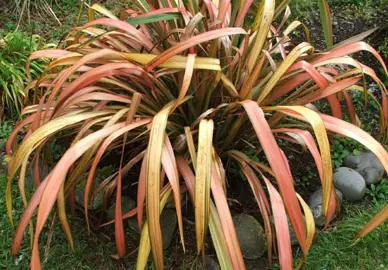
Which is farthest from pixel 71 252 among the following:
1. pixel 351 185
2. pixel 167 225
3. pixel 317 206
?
pixel 351 185

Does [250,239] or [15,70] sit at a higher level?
[15,70]

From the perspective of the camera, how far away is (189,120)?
226cm

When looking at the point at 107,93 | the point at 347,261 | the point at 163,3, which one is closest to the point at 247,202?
the point at 347,261

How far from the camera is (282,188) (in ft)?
5.54

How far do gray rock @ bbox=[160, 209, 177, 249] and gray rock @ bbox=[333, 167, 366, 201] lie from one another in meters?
0.83

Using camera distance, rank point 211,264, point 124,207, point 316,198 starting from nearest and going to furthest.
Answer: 1. point 211,264
2. point 124,207
3. point 316,198

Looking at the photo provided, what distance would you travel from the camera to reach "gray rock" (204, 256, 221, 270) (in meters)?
2.16

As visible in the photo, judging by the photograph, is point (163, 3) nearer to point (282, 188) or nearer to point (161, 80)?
point (161, 80)

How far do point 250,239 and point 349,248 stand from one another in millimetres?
445

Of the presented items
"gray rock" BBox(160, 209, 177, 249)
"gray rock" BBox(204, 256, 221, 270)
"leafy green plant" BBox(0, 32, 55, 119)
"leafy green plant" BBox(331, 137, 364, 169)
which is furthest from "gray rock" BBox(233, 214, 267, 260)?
"leafy green plant" BBox(0, 32, 55, 119)

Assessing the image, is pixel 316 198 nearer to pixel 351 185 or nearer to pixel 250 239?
pixel 351 185

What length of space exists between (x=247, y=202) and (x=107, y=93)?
0.82m

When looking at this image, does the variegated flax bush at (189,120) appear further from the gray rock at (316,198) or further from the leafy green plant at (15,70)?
the leafy green plant at (15,70)

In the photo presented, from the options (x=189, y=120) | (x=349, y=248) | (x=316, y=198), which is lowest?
(x=349, y=248)
